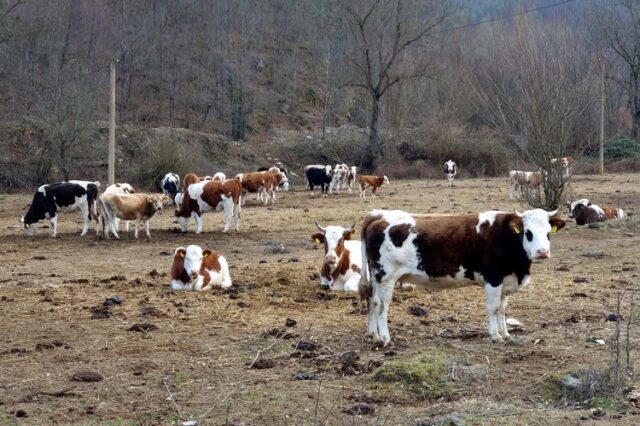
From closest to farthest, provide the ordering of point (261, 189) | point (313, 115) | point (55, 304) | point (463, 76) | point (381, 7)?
point (55, 304)
point (261, 189)
point (381, 7)
point (463, 76)
point (313, 115)

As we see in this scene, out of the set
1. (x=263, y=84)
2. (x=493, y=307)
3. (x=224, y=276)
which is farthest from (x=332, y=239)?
(x=263, y=84)

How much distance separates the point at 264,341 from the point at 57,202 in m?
13.0

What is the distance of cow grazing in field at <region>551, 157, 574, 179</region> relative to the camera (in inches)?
803

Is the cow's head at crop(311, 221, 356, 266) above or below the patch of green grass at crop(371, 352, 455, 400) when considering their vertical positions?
above

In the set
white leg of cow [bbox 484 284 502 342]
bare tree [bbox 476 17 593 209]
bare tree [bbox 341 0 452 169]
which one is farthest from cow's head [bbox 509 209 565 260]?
bare tree [bbox 341 0 452 169]

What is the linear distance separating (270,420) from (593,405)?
2.55m

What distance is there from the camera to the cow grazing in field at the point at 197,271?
12.4m

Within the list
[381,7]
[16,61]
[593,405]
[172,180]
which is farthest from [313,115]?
[593,405]

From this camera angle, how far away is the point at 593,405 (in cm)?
676

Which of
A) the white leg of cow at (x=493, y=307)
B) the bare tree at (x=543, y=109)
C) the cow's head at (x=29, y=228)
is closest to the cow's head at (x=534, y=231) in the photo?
the white leg of cow at (x=493, y=307)

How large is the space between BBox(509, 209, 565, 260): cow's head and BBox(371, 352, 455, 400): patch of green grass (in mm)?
1715

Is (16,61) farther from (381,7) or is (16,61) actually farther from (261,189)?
(261,189)

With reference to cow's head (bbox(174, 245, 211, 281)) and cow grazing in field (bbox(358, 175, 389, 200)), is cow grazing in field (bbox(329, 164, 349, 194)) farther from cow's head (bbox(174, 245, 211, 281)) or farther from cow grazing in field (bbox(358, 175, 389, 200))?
cow's head (bbox(174, 245, 211, 281))

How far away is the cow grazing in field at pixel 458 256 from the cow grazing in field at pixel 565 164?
38.0 ft
